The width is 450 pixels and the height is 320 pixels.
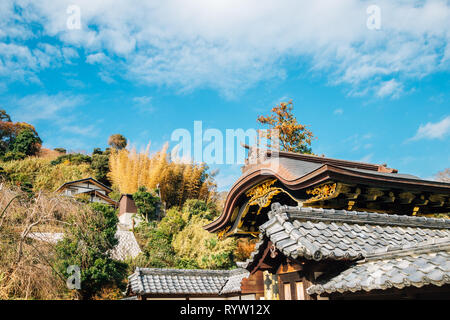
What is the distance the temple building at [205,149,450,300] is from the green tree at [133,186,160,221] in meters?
15.8

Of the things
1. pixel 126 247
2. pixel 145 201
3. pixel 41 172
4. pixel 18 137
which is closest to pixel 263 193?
pixel 126 247

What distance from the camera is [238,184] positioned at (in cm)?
541

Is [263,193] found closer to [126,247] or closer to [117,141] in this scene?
[126,247]

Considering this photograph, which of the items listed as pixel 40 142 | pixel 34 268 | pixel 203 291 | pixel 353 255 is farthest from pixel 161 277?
pixel 40 142

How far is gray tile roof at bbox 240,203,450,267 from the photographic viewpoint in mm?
2875

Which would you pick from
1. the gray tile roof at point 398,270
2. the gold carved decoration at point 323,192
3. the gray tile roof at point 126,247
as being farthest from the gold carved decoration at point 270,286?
the gray tile roof at point 126,247

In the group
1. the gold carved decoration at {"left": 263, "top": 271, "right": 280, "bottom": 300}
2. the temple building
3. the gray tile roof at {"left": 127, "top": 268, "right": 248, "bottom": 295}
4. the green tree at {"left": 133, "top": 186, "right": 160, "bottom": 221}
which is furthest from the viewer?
the green tree at {"left": 133, "top": 186, "right": 160, "bottom": 221}

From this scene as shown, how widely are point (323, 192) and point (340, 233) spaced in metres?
0.86

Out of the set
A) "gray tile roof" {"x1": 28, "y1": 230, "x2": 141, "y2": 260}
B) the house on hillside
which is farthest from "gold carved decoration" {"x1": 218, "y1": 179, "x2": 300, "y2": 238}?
the house on hillside

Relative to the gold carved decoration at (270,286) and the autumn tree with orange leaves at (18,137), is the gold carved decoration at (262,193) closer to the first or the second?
the gold carved decoration at (270,286)

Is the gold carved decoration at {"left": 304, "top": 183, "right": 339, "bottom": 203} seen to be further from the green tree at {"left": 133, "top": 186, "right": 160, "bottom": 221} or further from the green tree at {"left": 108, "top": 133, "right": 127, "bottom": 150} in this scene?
the green tree at {"left": 108, "top": 133, "right": 127, "bottom": 150}

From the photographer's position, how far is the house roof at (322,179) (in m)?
3.94
